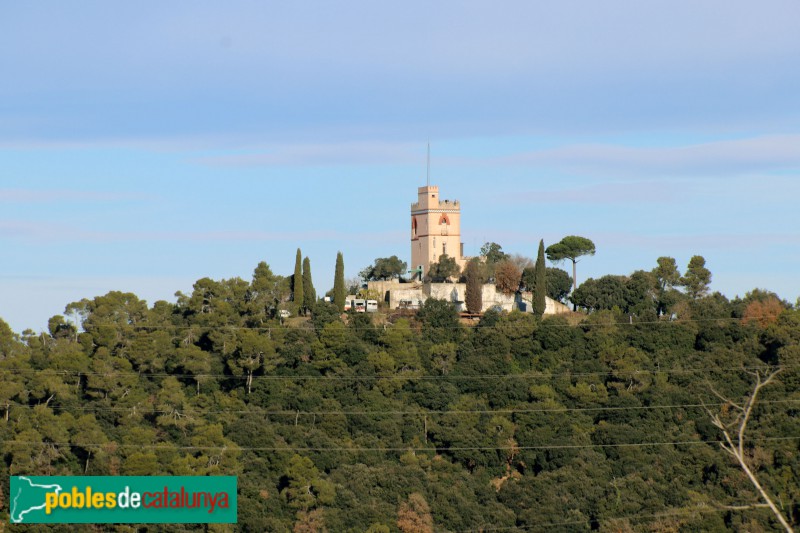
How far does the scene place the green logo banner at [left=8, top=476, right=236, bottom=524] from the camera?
153 ft

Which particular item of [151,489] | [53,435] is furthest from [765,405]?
[53,435]

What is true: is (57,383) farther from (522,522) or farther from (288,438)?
(522,522)

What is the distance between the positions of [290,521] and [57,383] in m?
14.3

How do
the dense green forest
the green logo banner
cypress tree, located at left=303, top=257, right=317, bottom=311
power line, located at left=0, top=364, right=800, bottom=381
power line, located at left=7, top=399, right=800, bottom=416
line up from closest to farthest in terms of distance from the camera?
the green logo banner
the dense green forest
power line, located at left=7, top=399, right=800, bottom=416
power line, located at left=0, top=364, right=800, bottom=381
cypress tree, located at left=303, top=257, right=317, bottom=311

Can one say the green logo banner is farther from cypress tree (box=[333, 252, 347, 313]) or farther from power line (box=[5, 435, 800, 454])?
cypress tree (box=[333, 252, 347, 313])

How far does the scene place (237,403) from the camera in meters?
60.4

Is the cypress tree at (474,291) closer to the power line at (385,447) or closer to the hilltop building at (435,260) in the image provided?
the hilltop building at (435,260)

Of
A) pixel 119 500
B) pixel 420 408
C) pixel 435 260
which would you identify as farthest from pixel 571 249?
pixel 119 500

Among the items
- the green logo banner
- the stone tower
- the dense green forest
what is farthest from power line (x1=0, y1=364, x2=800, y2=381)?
the stone tower

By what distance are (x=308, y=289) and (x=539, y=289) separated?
1415 cm

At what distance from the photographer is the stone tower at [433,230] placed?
8194 cm

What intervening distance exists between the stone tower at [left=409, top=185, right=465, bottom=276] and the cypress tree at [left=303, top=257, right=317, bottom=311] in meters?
12.1

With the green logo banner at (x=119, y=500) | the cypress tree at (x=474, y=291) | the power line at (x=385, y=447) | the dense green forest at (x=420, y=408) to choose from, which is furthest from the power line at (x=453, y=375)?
the green logo banner at (x=119, y=500)

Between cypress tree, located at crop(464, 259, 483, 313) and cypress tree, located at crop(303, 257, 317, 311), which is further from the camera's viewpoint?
cypress tree, located at crop(464, 259, 483, 313)
